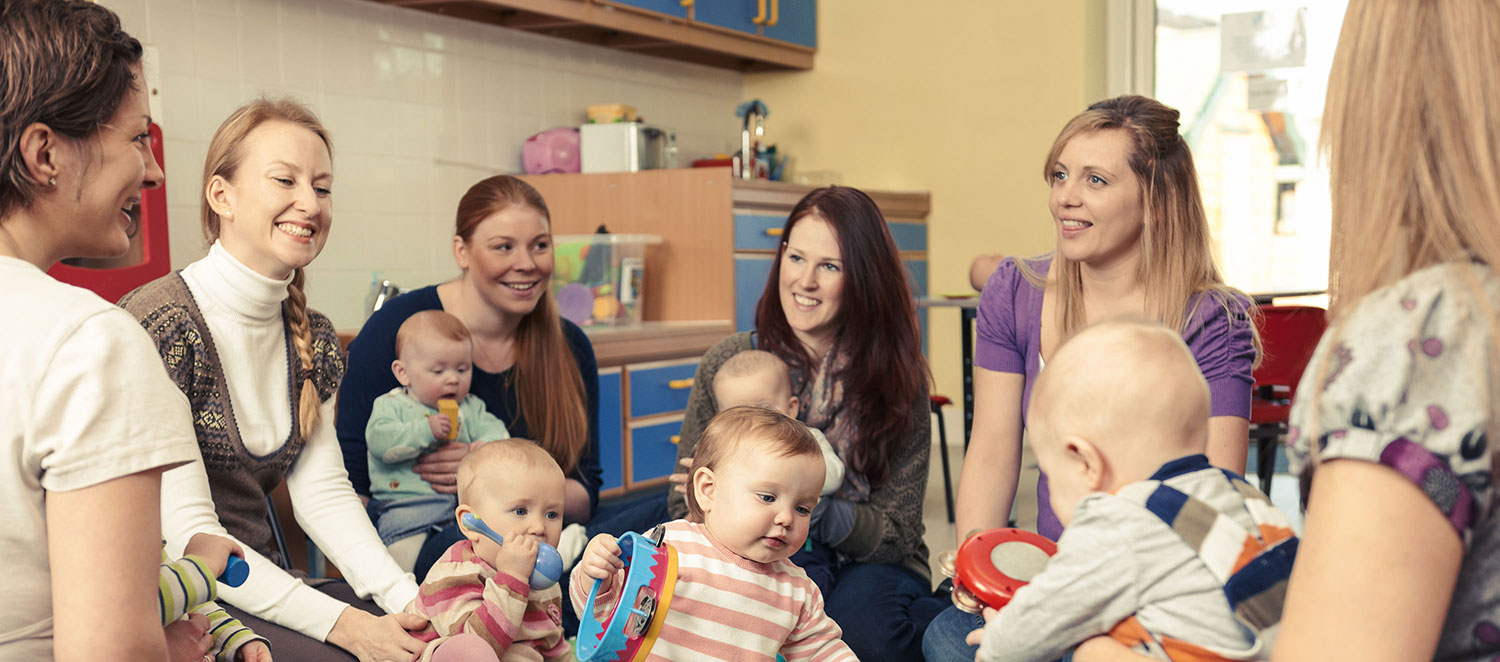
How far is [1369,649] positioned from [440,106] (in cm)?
405

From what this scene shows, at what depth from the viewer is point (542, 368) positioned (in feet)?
7.75

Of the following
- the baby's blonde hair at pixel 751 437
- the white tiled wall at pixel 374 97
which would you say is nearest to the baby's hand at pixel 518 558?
the baby's blonde hair at pixel 751 437

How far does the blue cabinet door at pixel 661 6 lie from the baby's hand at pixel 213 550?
3.52 meters

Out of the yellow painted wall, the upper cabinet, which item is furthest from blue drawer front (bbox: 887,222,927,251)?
the upper cabinet

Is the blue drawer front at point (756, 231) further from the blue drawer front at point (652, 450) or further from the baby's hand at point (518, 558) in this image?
the baby's hand at point (518, 558)

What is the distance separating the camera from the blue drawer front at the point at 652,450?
14.0ft

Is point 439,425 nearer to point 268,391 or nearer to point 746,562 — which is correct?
point 268,391

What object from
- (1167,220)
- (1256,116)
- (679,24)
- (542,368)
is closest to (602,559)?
(542,368)

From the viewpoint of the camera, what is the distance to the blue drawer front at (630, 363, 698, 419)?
4.24m

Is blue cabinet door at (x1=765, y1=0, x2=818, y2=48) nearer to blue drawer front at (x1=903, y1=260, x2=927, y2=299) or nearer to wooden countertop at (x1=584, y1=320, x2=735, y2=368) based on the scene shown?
Answer: blue drawer front at (x1=903, y1=260, x2=927, y2=299)

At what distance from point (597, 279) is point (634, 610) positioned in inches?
120

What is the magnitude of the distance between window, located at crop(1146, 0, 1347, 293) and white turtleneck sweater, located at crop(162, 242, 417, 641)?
441 cm

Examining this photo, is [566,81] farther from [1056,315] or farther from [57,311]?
[57,311]

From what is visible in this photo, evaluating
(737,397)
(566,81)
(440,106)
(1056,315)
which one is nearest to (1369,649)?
(1056,315)
